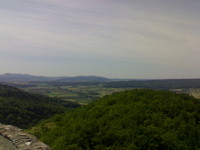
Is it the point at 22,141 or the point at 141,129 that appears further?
the point at 141,129

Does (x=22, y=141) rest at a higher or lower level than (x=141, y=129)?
higher

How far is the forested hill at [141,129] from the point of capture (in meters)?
16.4

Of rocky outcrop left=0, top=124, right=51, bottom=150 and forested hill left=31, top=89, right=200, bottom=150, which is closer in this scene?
rocky outcrop left=0, top=124, right=51, bottom=150

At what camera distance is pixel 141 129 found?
17.7 m

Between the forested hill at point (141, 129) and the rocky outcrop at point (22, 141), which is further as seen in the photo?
the forested hill at point (141, 129)

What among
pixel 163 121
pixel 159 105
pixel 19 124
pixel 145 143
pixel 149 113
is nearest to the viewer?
pixel 145 143

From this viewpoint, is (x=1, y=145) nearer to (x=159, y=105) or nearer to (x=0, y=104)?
(x=159, y=105)

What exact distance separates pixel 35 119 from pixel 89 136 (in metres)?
108

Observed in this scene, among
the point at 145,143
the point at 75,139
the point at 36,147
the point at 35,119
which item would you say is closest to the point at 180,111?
the point at 145,143

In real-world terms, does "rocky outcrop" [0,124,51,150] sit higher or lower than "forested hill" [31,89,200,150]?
higher

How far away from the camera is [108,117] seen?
21625mm

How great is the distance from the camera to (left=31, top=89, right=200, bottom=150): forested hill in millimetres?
16406

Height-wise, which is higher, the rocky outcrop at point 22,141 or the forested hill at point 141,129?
the rocky outcrop at point 22,141

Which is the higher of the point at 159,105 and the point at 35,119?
the point at 159,105
